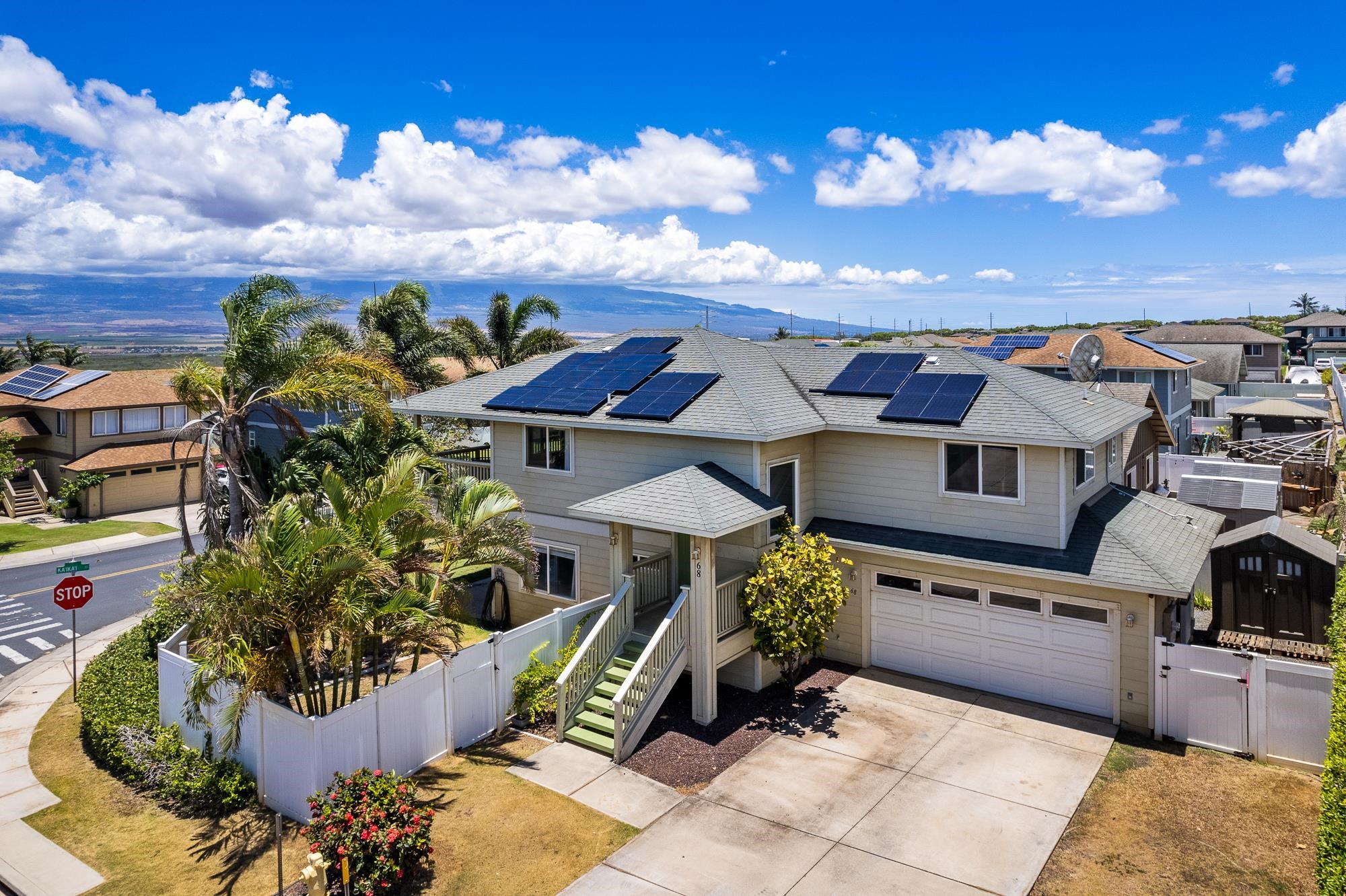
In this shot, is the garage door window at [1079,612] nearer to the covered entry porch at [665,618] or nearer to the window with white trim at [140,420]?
the covered entry porch at [665,618]

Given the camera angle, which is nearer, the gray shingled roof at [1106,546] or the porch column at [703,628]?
the gray shingled roof at [1106,546]

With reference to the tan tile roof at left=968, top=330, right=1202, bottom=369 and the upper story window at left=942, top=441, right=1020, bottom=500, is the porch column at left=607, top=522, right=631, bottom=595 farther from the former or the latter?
the tan tile roof at left=968, top=330, right=1202, bottom=369


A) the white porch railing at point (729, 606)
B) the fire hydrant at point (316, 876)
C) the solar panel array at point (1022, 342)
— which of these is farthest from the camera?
the solar panel array at point (1022, 342)

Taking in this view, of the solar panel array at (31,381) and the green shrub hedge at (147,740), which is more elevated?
the solar panel array at (31,381)

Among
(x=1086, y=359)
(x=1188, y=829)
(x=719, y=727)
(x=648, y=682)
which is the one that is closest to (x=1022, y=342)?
(x=1086, y=359)

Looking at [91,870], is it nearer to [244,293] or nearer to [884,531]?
[244,293]

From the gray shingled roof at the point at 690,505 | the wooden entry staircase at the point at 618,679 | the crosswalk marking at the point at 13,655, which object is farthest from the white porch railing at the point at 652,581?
the crosswalk marking at the point at 13,655

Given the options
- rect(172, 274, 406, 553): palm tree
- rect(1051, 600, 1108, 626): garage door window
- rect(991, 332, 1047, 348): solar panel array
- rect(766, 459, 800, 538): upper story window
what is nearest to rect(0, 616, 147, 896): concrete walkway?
rect(172, 274, 406, 553): palm tree

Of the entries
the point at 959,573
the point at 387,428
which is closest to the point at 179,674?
the point at 387,428
